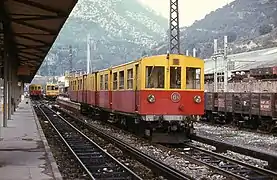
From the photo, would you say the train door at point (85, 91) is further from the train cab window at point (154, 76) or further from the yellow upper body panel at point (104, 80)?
the train cab window at point (154, 76)

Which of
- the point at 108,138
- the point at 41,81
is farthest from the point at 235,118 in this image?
the point at 41,81

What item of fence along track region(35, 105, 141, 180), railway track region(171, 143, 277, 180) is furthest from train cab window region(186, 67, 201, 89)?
fence along track region(35, 105, 141, 180)

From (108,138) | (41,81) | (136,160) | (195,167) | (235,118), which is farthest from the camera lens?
(41,81)

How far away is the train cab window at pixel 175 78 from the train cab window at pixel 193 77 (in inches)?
12.2

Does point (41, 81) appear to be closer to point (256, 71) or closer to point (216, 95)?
point (256, 71)

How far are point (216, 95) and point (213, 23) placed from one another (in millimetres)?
128900

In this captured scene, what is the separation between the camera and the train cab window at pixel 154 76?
15.7 m

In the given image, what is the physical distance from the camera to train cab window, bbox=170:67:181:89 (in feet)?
52.0

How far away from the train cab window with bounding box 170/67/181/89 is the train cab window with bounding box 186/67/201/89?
1.01ft

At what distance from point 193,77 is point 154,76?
1.37m

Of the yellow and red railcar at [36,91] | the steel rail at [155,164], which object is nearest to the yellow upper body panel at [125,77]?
the steel rail at [155,164]

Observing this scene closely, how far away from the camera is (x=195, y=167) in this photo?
36.4ft

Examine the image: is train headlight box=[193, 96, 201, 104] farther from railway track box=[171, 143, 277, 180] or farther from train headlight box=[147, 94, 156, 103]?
railway track box=[171, 143, 277, 180]

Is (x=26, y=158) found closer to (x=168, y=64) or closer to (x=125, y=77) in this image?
(x=168, y=64)
